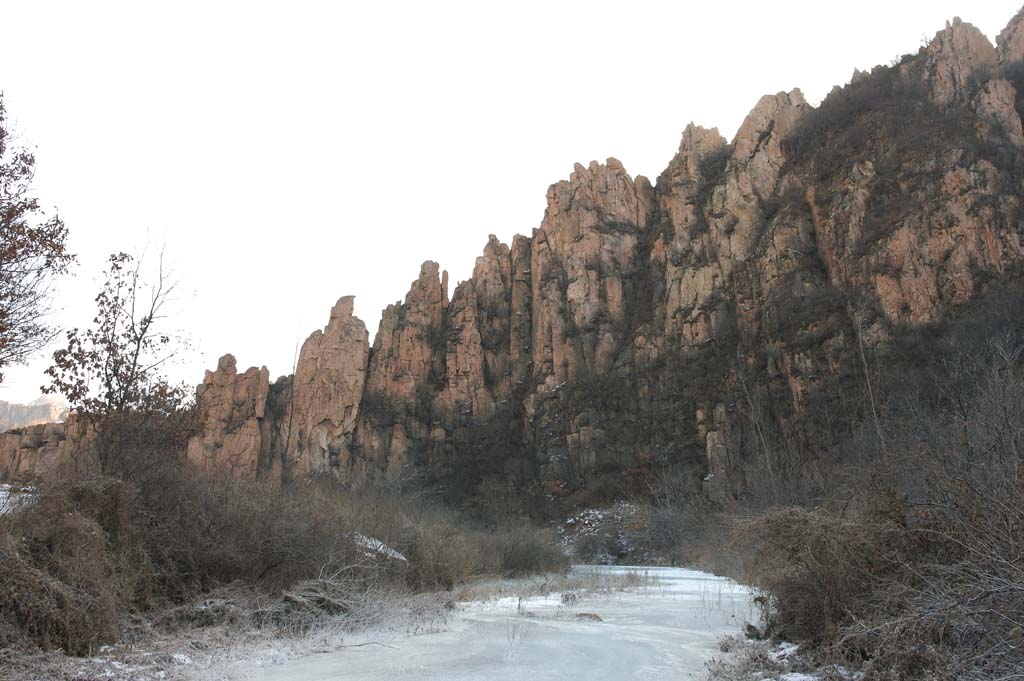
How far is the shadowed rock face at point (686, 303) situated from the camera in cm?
5216

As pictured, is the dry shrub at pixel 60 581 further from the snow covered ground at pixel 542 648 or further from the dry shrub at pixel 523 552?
the dry shrub at pixel 523 552

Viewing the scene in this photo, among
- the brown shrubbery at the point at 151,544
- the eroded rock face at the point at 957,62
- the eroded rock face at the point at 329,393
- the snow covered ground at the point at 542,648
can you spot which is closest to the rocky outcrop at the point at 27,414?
the brown shrubbery at the point at 151,544

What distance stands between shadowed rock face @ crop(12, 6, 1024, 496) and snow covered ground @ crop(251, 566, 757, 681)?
115 ft

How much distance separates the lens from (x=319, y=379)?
77.1m

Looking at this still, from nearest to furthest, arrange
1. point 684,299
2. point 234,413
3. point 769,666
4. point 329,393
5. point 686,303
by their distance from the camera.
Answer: point 769,666 < point 686,303 < point 684,299 < point 234,413 < point 329,393

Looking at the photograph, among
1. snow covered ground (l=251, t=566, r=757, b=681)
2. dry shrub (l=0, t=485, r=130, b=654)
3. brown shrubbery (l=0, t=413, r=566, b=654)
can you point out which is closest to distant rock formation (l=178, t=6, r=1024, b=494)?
snow covered ground (l=251, t=566, r=757, b=681)

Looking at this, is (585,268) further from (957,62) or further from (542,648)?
(542,648)

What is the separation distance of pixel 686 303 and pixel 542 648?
5975 centimetres

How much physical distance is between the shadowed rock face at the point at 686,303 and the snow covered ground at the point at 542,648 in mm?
35169

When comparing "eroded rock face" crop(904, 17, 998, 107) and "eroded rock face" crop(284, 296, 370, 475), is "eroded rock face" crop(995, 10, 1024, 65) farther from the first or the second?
"eroded rock face" crop(284, 296, 370, 475)

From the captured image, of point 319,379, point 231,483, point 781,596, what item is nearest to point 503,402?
point 319,379

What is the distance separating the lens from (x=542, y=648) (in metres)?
9.34

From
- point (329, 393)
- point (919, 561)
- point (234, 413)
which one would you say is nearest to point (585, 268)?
point (329, 393)

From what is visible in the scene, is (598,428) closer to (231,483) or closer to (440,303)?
(440,303)
